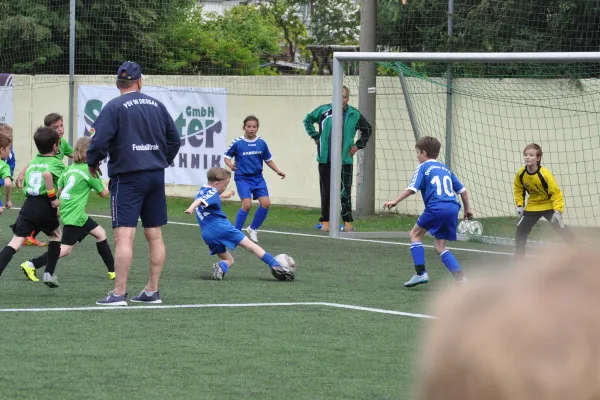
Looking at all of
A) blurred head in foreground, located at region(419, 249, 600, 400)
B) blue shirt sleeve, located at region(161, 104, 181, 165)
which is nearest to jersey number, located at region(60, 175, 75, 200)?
blue shirt sleeve, located at region(161, 104, 181, 165)

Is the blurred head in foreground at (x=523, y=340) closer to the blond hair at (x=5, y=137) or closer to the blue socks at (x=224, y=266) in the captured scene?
the blue socks at (x=224, y=266)

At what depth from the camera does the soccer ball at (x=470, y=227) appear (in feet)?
45.9

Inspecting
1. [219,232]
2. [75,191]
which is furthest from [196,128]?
[75,191]

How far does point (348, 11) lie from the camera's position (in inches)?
1500

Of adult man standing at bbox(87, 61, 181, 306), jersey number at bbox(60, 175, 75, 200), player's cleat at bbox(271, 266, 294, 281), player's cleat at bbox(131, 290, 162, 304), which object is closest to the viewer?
adult man standing at bbox(87, 61, 181, 306)

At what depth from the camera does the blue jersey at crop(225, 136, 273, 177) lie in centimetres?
1385

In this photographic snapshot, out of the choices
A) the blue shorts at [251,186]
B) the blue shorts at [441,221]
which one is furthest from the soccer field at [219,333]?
the blue shorts at [251,186]

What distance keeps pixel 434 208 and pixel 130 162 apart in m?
2.98

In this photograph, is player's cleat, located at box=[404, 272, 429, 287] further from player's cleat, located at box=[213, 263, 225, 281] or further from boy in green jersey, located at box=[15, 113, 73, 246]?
boy in green jersey, located at box=[15, 113, 73, 246]

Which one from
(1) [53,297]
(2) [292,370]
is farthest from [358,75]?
(2) [292,370]

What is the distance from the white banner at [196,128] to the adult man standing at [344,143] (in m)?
3.96

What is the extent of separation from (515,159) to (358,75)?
115 inches

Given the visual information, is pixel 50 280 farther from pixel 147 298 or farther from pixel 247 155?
pixel 247 155

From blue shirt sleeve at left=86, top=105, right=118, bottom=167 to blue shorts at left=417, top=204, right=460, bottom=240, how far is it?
306cm
